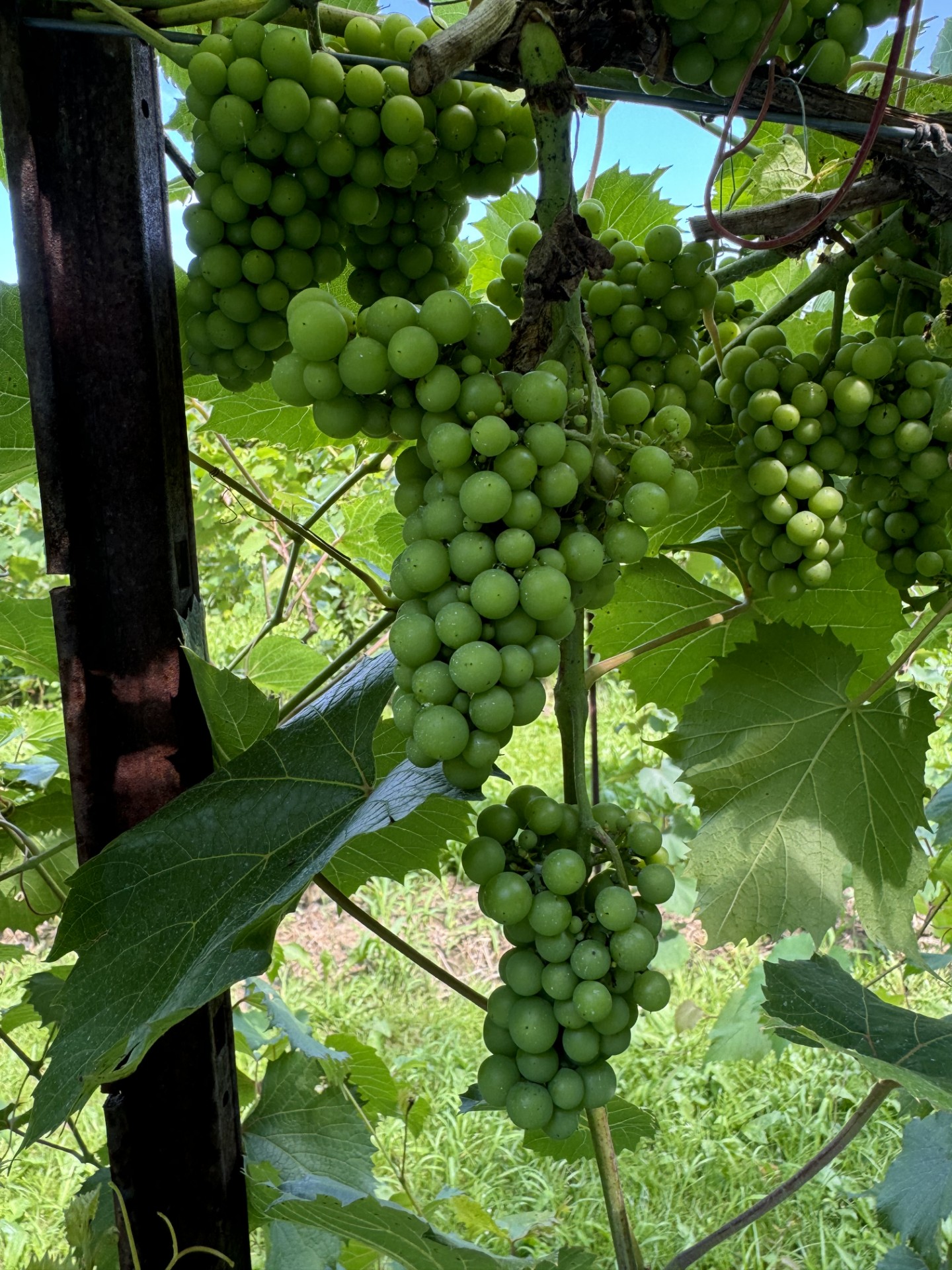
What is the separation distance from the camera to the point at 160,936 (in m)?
0.64

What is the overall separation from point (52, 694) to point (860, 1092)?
2.97 metres

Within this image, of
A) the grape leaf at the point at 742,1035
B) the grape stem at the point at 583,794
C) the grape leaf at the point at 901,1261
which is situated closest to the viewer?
the grape stem at the point at 583,794

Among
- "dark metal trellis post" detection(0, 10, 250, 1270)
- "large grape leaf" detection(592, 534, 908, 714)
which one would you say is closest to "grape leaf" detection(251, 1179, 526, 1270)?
"dark metal trellis post" detection(0, 10, 250, 1270)

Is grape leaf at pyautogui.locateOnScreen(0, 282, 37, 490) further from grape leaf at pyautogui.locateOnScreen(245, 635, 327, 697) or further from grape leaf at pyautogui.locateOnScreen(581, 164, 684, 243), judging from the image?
grape leaf at pyautogui.locateOnScreen(581, 164, 684, 243)

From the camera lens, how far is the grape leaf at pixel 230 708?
66 cm

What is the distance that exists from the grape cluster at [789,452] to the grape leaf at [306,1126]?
73 centimetres

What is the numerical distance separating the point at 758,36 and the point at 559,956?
21.1 inches

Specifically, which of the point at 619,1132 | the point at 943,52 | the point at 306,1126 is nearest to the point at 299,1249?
the point at 306,1126

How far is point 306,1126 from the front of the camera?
1056 millimetres

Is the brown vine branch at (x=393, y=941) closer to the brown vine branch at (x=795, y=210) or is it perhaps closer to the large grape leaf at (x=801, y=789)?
the large grape leaf at (x=801, y=789)

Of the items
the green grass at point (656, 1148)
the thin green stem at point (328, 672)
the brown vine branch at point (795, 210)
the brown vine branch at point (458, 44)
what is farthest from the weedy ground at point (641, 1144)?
the brown vine branch at point (458, 44)

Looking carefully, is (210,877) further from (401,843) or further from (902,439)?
(902,439)

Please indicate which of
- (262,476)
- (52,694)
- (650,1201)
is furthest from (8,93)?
(52,694)

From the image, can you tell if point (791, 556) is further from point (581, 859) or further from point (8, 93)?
point (8, 93)
